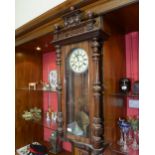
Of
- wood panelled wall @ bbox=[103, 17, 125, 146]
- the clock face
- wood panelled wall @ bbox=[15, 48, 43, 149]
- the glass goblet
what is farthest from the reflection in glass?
wood panelled wall @ bbox=[15, 48, 43, 149]

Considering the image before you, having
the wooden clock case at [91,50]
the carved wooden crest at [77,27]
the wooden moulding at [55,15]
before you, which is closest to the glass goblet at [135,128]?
the wooden clock case at [91,50]

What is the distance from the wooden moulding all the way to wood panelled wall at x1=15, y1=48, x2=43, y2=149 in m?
0.30

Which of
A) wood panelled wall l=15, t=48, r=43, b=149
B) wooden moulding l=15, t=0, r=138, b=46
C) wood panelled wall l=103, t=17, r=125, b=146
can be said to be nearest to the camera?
wooden moulding l=15, t=0, r=138, b=46

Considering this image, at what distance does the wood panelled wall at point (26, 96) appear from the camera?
2.18 meters

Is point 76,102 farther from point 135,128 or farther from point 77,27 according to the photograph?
point 77,27

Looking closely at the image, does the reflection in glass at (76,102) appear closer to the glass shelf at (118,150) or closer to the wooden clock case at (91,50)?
the wooden clock case at (91,50)

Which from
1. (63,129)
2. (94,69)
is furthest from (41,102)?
(94,69)

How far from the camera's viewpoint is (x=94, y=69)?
3.74 ft

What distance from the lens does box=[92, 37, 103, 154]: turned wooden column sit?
3.65ft

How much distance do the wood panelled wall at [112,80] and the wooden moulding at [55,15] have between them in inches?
4.7

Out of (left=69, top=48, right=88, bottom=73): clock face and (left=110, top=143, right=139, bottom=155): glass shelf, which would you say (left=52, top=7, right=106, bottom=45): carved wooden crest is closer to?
(left=69, top=48, right=88, bottom=73): clock face

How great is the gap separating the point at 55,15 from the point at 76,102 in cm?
79
